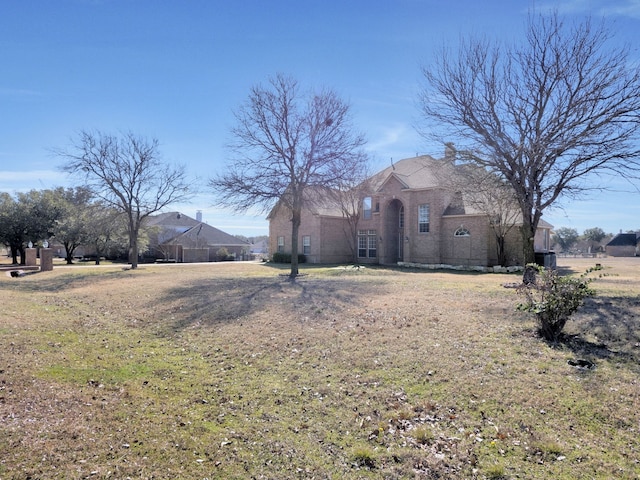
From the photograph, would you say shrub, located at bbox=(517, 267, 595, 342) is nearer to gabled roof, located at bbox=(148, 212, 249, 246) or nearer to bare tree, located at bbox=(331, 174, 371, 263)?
bare tree, located at bbox=(331, 174, 371, 263)

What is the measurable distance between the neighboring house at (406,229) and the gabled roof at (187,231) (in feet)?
46.4

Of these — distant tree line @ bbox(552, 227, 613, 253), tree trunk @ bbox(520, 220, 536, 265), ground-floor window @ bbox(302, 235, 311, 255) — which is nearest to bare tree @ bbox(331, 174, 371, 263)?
ground-floor window @ bbox(302, 235, 311, 255)

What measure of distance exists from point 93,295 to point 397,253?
79.0 feet

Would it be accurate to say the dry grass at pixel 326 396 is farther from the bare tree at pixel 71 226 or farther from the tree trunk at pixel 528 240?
the bare tree at pixel 71 226

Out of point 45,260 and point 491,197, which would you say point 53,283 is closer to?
point 45,260

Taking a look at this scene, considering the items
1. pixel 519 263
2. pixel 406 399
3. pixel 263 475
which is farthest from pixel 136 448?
pixel 519 263

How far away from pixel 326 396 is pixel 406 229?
86.6 ft

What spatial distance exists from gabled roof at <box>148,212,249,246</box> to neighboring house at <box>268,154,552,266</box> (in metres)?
14.1

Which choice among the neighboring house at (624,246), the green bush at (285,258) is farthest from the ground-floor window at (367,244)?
the neighboring house at (624,246)

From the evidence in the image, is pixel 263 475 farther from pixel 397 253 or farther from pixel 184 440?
pixel 397 253

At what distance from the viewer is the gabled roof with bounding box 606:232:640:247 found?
67569mm

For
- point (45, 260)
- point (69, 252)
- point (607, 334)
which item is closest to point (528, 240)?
point (607, 334)

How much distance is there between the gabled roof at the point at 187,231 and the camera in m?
49.8

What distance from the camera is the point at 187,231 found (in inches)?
1966
